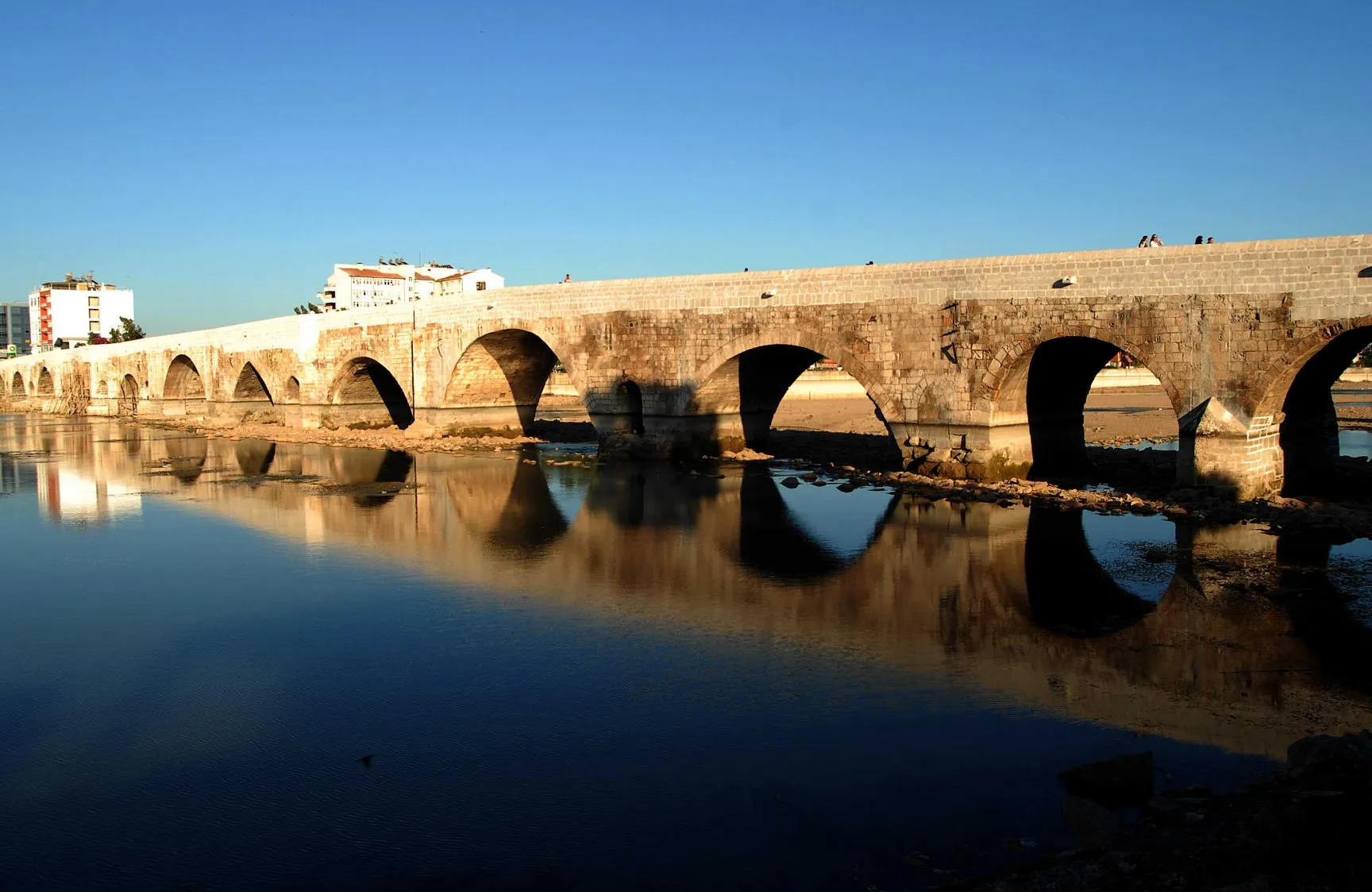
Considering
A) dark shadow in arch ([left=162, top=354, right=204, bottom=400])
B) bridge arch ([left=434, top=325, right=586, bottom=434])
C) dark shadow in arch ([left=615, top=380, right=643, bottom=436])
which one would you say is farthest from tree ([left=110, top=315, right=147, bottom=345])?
dark shadow in arch ([left=615, top=380, right=643, bottom=436])

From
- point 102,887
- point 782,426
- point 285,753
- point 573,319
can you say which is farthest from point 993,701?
point 782,426

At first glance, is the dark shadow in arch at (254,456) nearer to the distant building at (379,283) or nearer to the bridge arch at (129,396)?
the bridge arch at (129,396)

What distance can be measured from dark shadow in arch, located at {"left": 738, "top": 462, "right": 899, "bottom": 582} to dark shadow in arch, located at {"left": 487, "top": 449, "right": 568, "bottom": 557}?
112 inches

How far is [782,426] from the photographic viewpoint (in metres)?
34.0

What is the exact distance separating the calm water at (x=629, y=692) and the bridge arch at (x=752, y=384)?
16.1 ft

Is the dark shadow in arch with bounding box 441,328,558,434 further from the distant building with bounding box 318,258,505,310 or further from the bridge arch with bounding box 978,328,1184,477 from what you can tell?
the distant building with bounding box 318,258,505,310

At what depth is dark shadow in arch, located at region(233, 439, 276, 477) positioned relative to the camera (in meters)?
24.7

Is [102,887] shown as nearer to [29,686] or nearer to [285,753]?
[285,753]

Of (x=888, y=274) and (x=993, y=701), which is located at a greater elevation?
(x=888, y=274)

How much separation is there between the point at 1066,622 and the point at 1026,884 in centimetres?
543

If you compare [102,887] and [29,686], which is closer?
[102,887]

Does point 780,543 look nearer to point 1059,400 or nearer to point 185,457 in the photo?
point 1059,400

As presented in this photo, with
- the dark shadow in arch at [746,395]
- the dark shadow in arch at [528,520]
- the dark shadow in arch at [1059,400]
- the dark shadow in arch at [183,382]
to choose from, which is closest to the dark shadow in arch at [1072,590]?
the dark shadow in arch at [1059,400]

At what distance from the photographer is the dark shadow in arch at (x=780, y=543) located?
1263cm
